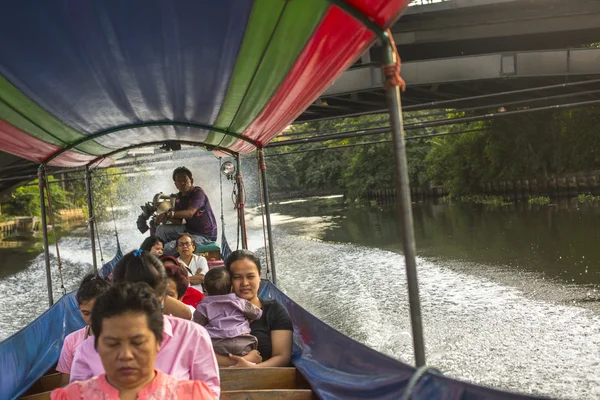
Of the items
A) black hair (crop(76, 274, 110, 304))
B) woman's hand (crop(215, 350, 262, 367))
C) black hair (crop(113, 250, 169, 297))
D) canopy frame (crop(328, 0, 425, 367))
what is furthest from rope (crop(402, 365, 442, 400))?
black hair (crop(76, 274, 110, 304))

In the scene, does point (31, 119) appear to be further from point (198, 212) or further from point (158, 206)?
point (158, 206)

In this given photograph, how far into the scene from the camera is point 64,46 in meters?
3.76

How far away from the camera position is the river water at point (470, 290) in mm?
8422

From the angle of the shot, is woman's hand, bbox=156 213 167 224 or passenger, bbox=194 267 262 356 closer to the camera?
passenger, bbox=194 267 262 356

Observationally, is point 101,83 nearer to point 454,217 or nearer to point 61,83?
point 61,83

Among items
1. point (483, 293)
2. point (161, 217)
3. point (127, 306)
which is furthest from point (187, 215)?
point (483, 293)

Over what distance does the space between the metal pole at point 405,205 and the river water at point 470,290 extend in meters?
4.76

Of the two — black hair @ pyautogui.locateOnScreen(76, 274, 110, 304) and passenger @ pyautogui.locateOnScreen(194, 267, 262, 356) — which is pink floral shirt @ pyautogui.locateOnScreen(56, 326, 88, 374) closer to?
black hair @ pyautogui.locateOnScreen(76, 274, 110, 304)

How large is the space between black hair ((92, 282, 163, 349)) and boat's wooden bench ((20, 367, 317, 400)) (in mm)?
1365

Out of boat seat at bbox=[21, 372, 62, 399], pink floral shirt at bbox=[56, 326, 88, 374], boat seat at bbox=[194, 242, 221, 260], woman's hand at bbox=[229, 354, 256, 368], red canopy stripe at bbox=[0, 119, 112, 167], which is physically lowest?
boat seat at bbox=[21, 372, 62, 399]

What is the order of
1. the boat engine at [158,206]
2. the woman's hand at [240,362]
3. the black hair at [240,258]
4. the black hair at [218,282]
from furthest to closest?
the boat engine at [158,206]
the black hair at [240,258]
the black hair at [218,282]
the woman's hand at [240,362]

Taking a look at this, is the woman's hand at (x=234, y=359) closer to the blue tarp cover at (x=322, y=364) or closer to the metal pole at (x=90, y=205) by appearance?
the blue tarp cover at (x=322, y=364)

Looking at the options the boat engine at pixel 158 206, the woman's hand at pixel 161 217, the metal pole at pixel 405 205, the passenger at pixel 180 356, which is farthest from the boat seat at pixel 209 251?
the metal pole at pixel 405 205

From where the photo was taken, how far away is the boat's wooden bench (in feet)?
12.1
